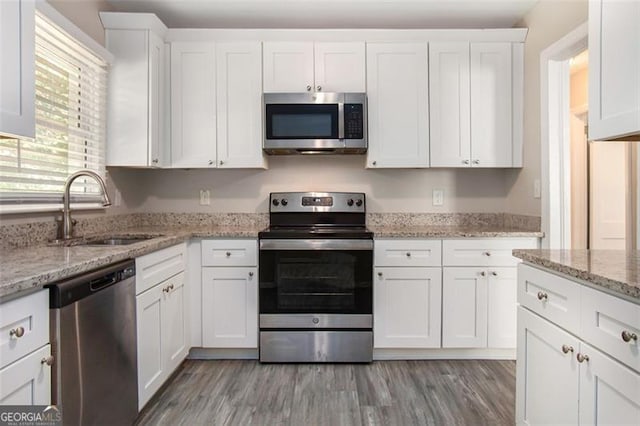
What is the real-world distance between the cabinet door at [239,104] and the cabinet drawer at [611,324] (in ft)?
6.93

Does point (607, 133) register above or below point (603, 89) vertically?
below

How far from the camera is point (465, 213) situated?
302 cm

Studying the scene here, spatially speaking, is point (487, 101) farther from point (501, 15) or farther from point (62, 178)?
point (62, 178)

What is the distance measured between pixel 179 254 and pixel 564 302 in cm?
201

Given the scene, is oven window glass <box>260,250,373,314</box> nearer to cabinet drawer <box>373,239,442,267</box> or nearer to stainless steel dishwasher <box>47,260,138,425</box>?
cabinet drawer <box>373,239,442,267</box>

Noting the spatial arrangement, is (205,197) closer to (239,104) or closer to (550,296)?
(239,104)

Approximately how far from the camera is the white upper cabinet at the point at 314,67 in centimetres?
265

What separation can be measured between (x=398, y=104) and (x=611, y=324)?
1982 millimetres

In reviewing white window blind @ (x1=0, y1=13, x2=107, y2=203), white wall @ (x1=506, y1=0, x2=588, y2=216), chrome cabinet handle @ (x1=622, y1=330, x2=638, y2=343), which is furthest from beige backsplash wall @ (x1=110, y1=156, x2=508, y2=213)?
chrome cabinet handle @ (x1=622, y1=330, x2=638, y2=343)

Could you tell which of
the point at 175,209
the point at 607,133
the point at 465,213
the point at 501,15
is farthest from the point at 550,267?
the point at 175,209

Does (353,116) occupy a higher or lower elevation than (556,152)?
higher

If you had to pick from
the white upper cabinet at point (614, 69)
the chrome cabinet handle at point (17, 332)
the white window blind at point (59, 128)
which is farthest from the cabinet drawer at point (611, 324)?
the white window blind at point (59, 128)

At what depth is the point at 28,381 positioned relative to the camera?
1.08m

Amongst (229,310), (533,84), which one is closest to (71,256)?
(229,310)
